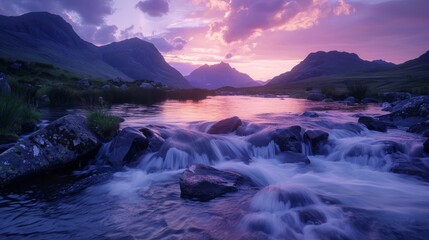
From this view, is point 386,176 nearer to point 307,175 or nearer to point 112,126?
point 307,175

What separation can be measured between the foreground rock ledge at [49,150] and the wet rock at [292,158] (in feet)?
24.2

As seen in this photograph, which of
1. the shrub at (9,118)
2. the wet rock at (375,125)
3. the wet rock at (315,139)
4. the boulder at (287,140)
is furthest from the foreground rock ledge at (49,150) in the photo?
the wet rock at (375,125)

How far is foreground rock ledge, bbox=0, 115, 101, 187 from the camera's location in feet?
27.2

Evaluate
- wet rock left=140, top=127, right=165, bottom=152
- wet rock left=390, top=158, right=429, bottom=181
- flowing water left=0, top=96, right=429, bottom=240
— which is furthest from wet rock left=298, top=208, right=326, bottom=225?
wet rock left=140, top=127, right=165, bottom=152

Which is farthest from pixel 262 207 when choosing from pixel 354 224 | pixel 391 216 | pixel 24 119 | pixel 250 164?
pixel 24 119

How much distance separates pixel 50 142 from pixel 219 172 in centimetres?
568

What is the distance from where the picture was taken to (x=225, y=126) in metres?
16.4

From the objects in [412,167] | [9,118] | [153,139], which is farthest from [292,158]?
[9,118]

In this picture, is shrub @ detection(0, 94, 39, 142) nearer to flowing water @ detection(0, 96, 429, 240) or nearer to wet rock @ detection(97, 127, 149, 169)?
wet rock @ detection(97, 127, 149, 169)

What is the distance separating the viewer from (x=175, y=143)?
12.2 m

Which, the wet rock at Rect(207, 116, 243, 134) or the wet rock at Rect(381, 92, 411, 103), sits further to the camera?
the wet rock at Rect(381, 92, 411, 103)

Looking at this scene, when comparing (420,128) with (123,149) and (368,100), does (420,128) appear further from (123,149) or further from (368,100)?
(368,100)

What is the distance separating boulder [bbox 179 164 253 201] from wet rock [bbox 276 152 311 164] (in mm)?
3316

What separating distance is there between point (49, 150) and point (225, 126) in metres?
9.16
